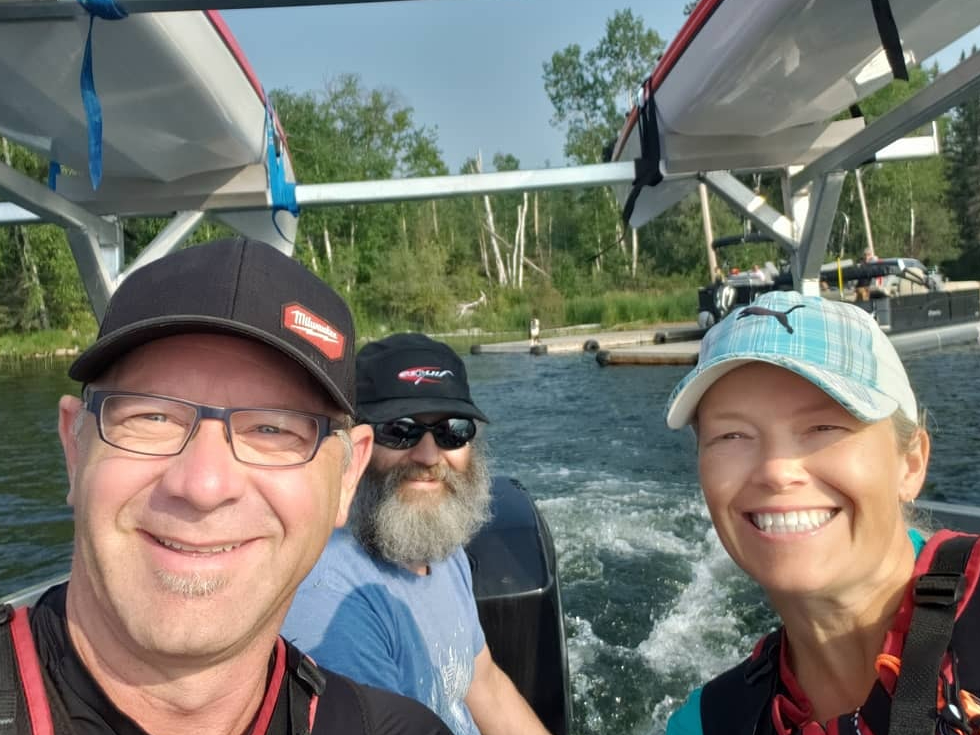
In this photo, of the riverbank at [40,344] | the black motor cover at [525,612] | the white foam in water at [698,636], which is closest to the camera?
the black motor cover at [525,612]

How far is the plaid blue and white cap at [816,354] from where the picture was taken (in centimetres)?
113

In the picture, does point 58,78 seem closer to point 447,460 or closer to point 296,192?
point 296,192

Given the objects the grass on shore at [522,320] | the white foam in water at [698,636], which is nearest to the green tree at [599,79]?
the grass on shore at [522,320]

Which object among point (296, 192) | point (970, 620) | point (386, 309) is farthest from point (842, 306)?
point (386, 309)

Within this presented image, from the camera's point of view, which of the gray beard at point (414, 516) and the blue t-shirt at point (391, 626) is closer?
the blue t-shirt at point (391, 626)

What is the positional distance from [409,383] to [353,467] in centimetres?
106

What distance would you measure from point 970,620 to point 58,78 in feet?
8.53

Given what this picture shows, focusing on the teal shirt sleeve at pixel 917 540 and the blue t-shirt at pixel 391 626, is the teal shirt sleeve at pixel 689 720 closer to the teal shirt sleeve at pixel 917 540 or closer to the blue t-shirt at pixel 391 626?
the teal shirt sleeve at pixel 917 540

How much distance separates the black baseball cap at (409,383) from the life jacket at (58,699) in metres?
1.12

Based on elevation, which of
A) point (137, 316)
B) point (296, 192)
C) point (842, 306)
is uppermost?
point (296, 192)

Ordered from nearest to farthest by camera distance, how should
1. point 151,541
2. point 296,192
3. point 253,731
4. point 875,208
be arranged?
1. point 151,541
2. point 253,731
3. point 296,192
4. point 875,208

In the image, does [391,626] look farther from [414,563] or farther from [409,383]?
[409,383]

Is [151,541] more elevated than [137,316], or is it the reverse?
[137,316]

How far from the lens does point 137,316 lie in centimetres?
107
